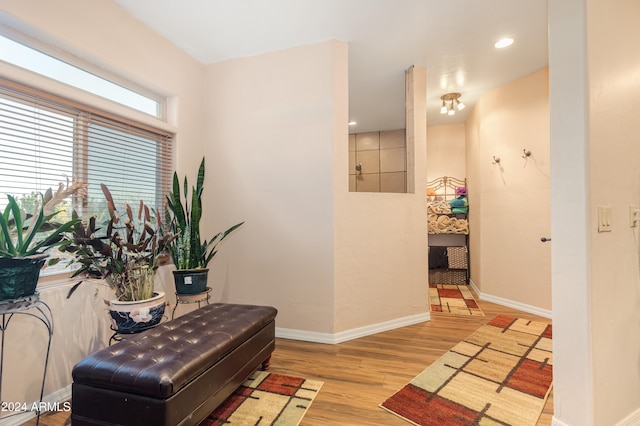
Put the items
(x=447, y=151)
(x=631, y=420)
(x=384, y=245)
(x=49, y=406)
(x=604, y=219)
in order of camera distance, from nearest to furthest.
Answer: (x=604, y=219)
(x=631, y=420)
(x=49, y=406)
(x=384, y=245)
(x=447, y=151)

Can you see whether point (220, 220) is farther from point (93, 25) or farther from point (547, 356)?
point (547, 356)

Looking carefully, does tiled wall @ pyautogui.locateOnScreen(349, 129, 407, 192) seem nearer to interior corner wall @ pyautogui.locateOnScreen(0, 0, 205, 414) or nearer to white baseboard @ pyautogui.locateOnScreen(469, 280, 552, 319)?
white baseboard @ pyautogui.locateOnScreen(469, 280, 552, 319)

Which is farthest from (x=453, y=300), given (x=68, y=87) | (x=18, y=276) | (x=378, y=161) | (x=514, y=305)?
(x=68, y=87)

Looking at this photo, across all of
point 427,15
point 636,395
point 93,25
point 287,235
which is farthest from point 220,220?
point 636,395

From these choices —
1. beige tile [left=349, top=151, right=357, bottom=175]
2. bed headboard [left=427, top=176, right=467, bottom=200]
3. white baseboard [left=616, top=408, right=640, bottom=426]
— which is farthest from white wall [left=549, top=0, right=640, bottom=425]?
beige tile [left=349, top=151, right=357, bottom=175]

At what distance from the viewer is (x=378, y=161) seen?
5.57 m

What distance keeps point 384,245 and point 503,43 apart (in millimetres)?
2172

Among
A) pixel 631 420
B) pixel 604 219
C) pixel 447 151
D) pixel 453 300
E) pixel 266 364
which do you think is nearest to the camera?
pixel 604 219

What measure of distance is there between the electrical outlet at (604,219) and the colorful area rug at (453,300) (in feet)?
7.61

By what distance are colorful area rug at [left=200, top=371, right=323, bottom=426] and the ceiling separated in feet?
8.79

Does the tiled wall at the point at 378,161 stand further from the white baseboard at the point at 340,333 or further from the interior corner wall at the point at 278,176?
the interior corner wall at the point at 278,176

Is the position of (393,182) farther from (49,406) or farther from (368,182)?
(49,406)

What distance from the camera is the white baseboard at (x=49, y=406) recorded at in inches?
62.9

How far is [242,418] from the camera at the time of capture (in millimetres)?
1638
